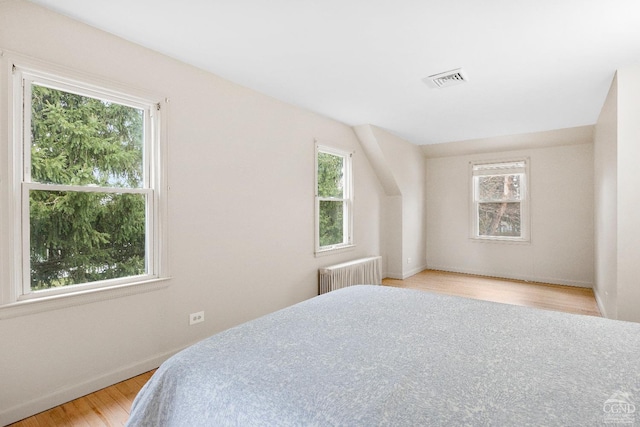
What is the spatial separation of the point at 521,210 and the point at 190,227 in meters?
5.48

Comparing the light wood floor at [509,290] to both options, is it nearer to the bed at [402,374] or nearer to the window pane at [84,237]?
the bed at [402,374]

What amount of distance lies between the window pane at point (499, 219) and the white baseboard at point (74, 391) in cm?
560

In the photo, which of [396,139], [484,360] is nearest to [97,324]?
[484,360]

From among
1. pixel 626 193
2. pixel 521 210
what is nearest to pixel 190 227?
pixel 626 193

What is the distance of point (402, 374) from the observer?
1135 mm

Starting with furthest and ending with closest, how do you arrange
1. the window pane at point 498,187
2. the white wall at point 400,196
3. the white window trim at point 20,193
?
the window pane at point 498,187
the white wall at point 400,196
the white window trim at point 20,193

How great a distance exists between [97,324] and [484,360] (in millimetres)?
2361

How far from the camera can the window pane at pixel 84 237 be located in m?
1.99

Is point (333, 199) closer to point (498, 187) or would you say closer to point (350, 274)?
point (350, 274)

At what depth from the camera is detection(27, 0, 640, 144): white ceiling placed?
76.2 inches

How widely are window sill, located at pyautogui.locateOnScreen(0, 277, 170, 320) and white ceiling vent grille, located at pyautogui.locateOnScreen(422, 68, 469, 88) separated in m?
2.90

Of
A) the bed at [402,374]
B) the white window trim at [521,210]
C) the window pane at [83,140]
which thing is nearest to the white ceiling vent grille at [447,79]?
the bed at [402,374]

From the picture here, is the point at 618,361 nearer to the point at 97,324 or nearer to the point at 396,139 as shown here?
the point at 97,324

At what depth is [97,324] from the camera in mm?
2170
